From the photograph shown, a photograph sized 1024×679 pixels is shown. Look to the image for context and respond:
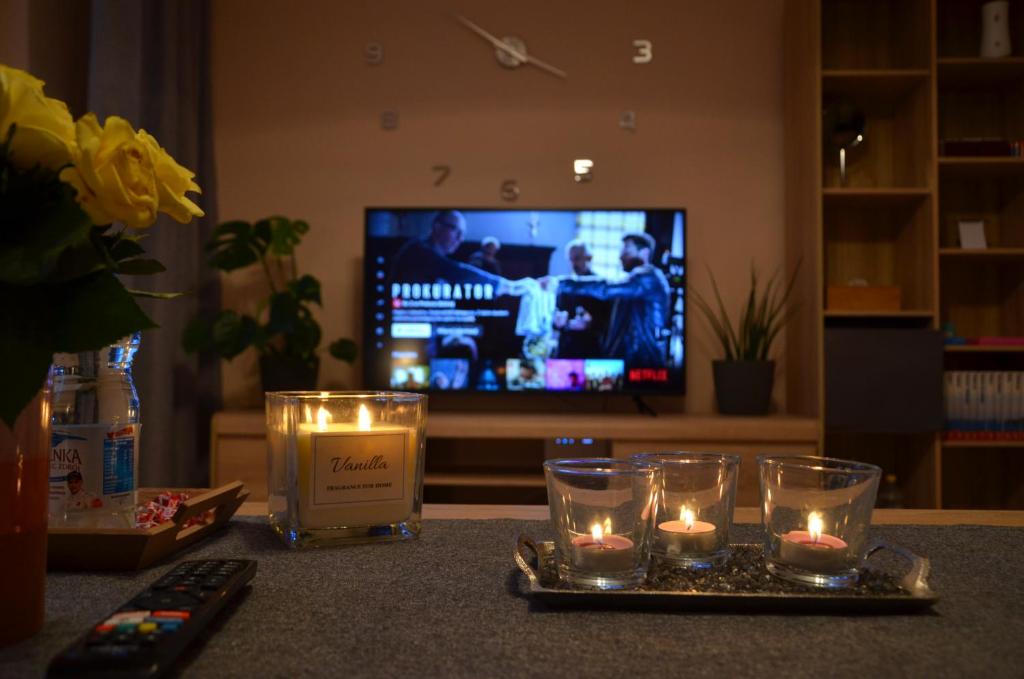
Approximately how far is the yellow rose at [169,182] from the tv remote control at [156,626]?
0.81ft

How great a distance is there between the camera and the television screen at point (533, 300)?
2771 millimetres

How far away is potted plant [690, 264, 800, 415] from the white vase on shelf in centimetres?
97

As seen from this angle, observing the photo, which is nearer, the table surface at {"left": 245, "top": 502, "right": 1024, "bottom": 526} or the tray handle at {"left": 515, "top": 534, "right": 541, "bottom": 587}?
the tray handle at {"left": 515, "top": 534, "right": 541, "bottom": 587}

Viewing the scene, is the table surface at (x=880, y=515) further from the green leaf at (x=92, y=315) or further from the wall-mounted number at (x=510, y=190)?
the wall-mounted number at (x=510, y=190)

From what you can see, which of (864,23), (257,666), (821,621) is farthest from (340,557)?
(864,23)

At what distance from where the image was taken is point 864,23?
294 centimetres

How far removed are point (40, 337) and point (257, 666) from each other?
226mm

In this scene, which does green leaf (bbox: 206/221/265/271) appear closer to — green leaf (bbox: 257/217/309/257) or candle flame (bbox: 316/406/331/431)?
green leaf (bbox: 257/217/309/257)

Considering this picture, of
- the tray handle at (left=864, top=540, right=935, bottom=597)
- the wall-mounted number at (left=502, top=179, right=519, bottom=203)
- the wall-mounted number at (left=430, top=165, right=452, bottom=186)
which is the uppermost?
the wall-mounted number at (left=430, top=165, right=452, bottom=186)

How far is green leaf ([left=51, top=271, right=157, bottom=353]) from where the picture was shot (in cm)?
44

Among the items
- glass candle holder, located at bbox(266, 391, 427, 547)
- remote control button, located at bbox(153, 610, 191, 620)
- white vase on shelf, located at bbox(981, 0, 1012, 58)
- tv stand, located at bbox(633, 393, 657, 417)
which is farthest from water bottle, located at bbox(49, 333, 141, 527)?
white vase on shelf, located at bbox(981, 0, 1012, 58)

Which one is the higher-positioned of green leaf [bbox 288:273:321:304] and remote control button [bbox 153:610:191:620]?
green leaf [bbox 288:273:321:304]

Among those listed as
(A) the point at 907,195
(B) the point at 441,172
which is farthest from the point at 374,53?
(A) the point at 907,195

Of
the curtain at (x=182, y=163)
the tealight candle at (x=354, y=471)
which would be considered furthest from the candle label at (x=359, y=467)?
the curtain at (x=182, y=163)
